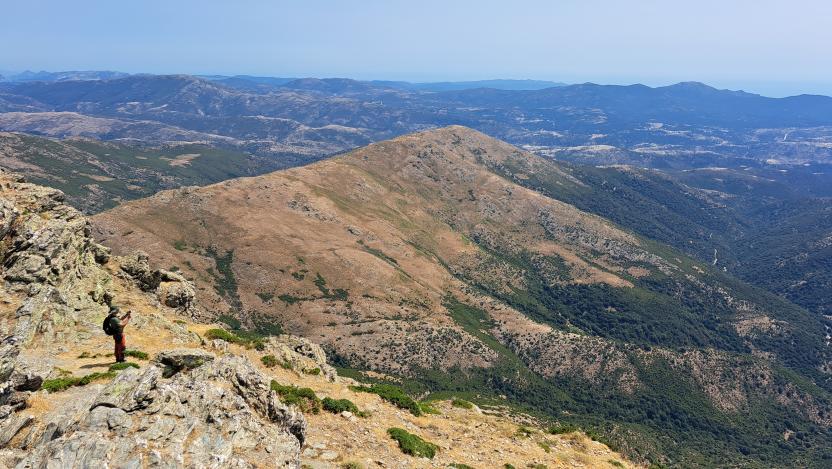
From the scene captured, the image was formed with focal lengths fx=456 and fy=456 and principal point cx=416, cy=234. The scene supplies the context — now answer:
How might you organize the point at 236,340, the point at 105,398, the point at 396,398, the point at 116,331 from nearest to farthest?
1. the point at 105,398
2. the point at 116,331
3. the point at 396,398
4. the point at 236,340

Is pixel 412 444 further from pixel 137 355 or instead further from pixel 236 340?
pixel 236 340

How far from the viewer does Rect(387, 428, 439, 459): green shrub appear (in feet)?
99.7

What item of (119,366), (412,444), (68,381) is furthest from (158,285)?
(412,444)

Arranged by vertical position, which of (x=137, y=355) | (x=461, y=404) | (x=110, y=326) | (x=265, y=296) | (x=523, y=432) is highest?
(x=110, y=326)

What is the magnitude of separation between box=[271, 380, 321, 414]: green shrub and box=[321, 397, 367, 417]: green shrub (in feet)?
2.04

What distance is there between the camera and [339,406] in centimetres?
3347

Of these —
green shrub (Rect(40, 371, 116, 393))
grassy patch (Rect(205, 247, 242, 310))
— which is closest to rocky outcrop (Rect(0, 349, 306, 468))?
green shrub (Rect(40, 371, 116, 393))

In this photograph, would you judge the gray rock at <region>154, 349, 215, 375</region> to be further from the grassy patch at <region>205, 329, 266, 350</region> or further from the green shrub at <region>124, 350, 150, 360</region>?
the grassy patch at <region>205, 329, 266, 350</region>

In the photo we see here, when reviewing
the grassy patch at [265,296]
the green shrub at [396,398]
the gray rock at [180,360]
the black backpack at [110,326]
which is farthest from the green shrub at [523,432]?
the grassy patch at [265,296]

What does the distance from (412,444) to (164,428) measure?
56.5ft

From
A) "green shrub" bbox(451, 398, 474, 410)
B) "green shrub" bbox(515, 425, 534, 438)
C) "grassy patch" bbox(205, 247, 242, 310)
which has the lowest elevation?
"grassy patch" bbox(205, 247, 242, 310)

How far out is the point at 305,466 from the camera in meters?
24.2

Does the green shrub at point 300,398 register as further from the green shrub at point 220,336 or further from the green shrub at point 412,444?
the green shrub at point 220,336

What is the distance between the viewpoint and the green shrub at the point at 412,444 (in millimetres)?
30375
